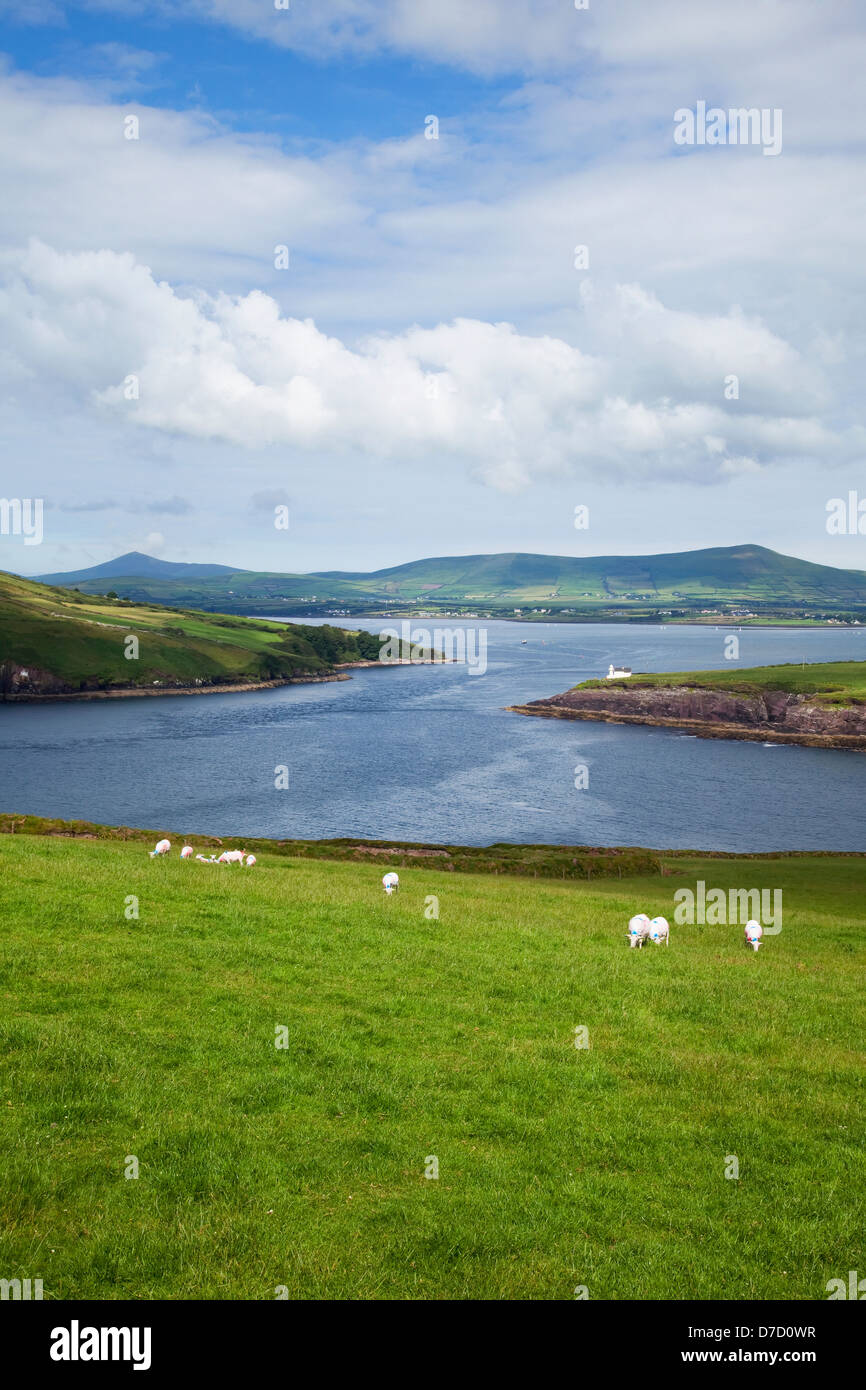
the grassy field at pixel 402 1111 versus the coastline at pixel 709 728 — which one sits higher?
the grassy field at pixel 402 1111

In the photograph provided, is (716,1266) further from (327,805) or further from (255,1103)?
(327,805)

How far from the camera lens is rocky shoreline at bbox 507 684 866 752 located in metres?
152

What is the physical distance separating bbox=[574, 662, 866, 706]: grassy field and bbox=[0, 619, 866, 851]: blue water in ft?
67.3

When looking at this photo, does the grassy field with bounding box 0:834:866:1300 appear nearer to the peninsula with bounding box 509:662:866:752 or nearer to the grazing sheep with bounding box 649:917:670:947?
the grazing sheep with bounding box 649:917:670:947

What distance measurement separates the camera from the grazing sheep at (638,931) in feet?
86.9

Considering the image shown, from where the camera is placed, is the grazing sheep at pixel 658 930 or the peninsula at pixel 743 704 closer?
the grazing sheep at pixel 658 930

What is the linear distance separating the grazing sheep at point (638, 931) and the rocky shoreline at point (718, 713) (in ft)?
434

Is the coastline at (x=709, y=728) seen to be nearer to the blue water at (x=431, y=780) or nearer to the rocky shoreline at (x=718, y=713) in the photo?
the rocky shoreline at (x=718, y=713)

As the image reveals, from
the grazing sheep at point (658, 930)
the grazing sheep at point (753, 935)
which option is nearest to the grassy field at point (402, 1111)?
the grazing sheep at point (658, 930)

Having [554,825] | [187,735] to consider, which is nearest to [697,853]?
[554,825]

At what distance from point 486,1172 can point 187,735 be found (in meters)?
145

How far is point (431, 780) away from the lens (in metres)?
114

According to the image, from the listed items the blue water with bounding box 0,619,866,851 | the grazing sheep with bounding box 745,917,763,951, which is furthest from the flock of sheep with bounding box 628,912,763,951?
the blue water with bounding box 0,619,866,851

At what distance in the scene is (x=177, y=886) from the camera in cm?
2616
